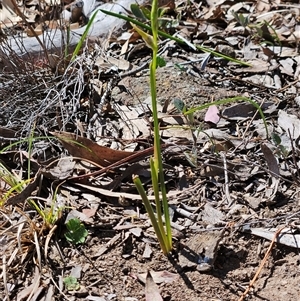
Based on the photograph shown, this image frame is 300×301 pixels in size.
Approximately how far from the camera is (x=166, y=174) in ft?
7.47

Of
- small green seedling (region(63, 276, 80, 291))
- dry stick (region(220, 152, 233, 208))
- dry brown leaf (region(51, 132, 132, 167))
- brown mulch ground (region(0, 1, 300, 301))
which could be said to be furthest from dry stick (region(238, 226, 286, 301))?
dry brown leaf (region(51, 132, 132, 167))

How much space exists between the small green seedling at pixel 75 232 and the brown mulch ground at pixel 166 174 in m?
0.02

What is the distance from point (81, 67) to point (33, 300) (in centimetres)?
108

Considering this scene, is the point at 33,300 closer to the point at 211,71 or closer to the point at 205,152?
the point at 205,152

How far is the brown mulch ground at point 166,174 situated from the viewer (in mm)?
1960

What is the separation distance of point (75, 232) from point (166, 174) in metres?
0.41

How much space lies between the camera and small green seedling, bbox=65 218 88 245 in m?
2.06

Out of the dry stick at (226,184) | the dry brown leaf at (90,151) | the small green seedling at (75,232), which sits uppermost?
the dry brown leaf at (90,151)

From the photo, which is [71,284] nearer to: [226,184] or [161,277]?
[161,277]

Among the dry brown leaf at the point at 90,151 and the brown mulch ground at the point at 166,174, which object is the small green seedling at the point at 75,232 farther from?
the dry brown leaf at the point at 90,151

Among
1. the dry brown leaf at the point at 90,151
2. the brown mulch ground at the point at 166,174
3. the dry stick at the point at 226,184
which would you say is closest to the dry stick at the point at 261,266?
the brown mulch ground at the point at 166,174

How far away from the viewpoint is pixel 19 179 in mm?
2303

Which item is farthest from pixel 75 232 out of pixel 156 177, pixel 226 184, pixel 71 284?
pixel 226 184

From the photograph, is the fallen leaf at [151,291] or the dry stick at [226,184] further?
the dry stick at [226,184]
